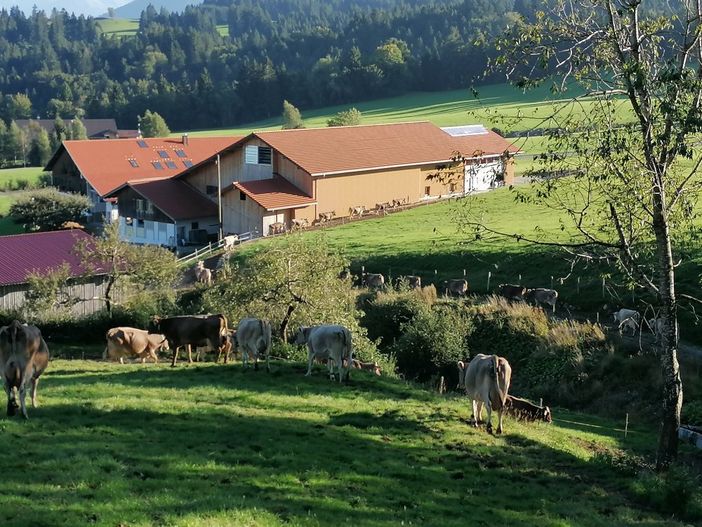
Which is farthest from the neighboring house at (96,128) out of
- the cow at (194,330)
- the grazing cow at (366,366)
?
the cow at (194,330)

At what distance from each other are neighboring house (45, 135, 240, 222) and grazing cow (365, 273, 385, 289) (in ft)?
124

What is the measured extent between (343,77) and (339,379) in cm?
16008

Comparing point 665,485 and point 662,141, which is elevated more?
point 662,141

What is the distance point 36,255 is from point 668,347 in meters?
30.4

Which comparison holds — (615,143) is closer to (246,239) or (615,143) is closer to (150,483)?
(150,483)

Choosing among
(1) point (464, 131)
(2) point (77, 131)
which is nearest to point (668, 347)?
(1) point (464, 131)

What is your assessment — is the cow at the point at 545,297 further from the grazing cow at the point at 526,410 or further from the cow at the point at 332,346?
the cow at the point at 332,346

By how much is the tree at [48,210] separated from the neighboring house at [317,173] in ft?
38.1

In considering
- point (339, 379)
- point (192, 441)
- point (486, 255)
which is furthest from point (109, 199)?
point (192, 441)

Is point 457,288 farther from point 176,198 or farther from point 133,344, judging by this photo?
point 176,198

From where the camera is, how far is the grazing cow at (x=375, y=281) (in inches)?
1697

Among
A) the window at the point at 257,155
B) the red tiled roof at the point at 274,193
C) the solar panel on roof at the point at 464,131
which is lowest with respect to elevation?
the red tiled roof at the point at 274,193

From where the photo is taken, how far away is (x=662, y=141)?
16.8 meters

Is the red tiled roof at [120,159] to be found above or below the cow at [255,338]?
above
